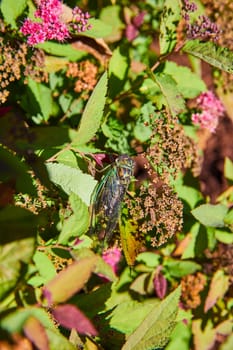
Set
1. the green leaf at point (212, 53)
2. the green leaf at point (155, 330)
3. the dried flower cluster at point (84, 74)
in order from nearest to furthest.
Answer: the green leaf at point (155, 330)
the green leaf at point (212, 53)
the dried flower cluster at point (84, 74)

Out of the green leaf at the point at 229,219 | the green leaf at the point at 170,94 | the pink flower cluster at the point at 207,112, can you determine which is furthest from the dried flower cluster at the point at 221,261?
the green leaf at the point at 170,94

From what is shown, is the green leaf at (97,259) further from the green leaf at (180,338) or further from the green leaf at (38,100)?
the green leaf at (180,338)

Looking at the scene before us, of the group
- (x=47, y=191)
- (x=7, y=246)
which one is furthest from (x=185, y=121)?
(x=7, y=246)

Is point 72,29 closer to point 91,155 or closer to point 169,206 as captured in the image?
point 91,155

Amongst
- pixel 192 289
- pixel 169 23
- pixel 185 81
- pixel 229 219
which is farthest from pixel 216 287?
pixel 169 23

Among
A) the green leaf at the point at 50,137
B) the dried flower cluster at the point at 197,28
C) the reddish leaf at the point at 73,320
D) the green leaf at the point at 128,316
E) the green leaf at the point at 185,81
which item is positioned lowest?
the green leaf at the point at 128,316
